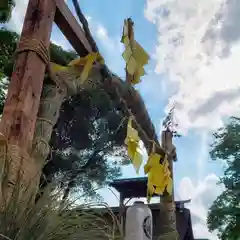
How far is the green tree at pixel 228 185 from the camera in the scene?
8781 millimetres

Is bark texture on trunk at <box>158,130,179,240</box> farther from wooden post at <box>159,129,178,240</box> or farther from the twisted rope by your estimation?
the twisted rope

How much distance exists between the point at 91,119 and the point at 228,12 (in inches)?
117

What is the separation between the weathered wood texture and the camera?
922 mm

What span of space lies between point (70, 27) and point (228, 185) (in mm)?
8778

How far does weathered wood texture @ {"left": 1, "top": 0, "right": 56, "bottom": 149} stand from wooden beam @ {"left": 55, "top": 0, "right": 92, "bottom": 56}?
3.4 inches

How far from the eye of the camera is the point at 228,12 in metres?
5.00

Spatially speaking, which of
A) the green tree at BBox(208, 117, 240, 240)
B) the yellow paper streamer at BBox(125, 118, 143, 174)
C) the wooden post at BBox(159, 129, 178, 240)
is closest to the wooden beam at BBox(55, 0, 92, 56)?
the yellow paper streamer at BBox(125, 118, 143, 174)

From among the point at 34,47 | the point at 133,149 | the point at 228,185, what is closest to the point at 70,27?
the point at 34,47

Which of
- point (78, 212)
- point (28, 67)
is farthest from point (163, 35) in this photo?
point (78, 212)

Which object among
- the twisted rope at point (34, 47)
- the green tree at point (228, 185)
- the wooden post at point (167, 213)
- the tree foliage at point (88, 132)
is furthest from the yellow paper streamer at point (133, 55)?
the green tree at point (228, 185)

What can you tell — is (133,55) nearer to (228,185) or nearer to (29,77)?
(29,77)

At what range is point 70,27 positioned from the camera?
1276 mm

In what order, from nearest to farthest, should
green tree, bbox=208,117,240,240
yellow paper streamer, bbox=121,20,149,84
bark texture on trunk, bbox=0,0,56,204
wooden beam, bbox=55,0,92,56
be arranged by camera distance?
bark texture on trunk, bbox=0,0,56,204 < yellow paper streamer, bbox=121,20,149,84 < wooden beam, bbox=55,0,92,56 < green tree, bbox=208,117,240,240

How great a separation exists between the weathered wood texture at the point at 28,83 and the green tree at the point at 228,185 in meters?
8.44
